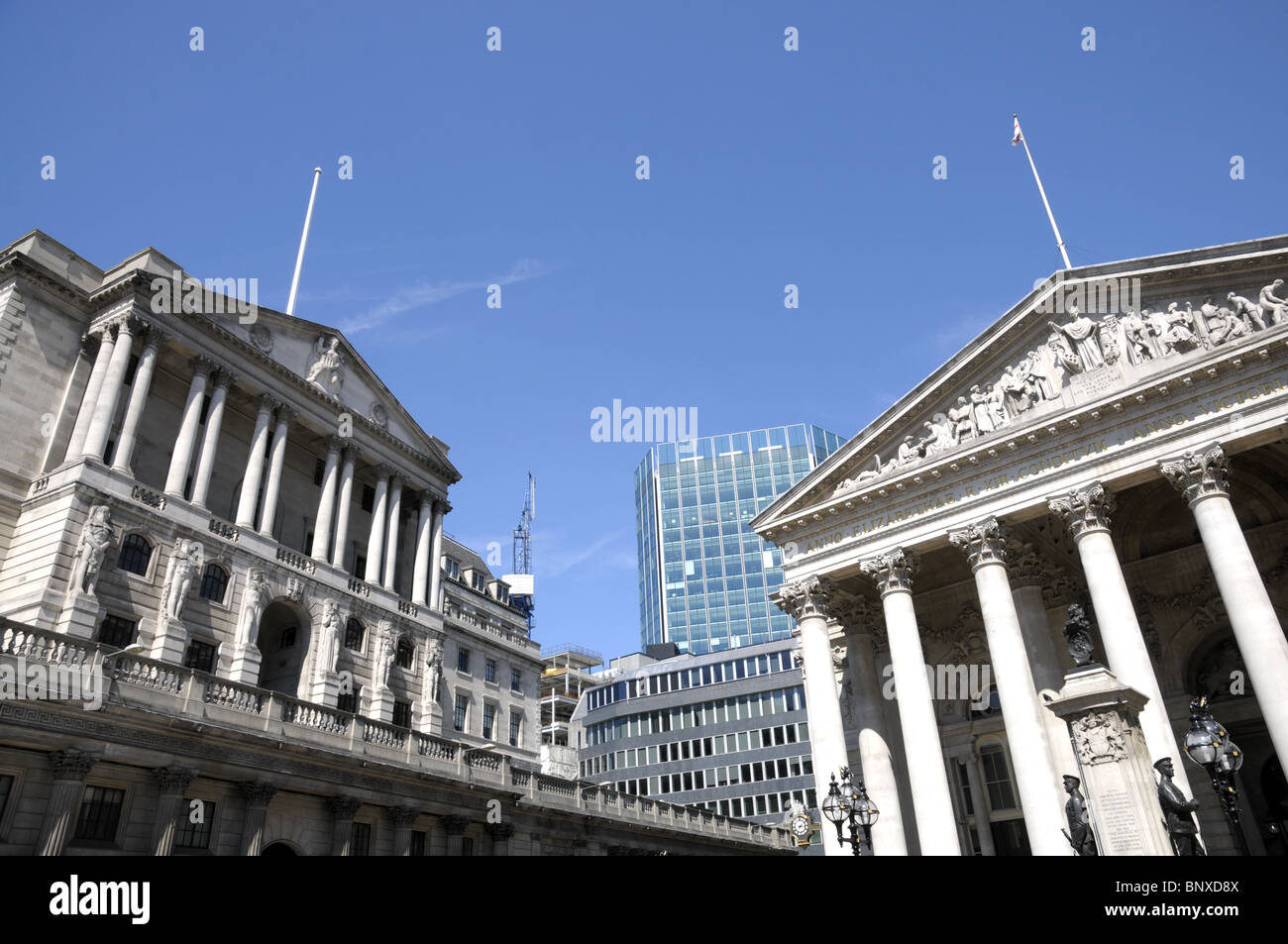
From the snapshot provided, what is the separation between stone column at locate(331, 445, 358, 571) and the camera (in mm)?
42344

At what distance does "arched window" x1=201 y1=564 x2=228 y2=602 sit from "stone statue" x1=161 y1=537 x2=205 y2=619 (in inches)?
37.9

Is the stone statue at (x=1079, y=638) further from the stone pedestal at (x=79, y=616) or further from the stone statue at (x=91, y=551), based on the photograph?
the stone statue at (x=91, y=551)

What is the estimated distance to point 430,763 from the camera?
112 feet

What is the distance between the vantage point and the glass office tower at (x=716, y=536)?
152500 mm

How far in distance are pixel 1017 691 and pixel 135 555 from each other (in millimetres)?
32373

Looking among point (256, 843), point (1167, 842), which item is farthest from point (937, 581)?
point (256, 843)

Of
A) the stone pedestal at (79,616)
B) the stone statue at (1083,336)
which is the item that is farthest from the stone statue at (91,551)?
the stone statue at (1083,336)

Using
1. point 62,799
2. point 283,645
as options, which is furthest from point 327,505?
point 62,799

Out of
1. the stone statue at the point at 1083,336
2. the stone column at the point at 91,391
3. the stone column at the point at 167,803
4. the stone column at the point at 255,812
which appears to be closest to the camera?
the stone column at the point at 167,803

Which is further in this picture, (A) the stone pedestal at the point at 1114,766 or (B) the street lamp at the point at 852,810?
(B) the street lamp at the point at 852,810

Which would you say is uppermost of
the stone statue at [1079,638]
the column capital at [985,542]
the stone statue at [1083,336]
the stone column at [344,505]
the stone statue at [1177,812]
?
the stone column at [344,505]

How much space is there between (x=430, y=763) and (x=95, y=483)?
55.3 feet

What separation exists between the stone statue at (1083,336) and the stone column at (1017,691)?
6.24 meters
